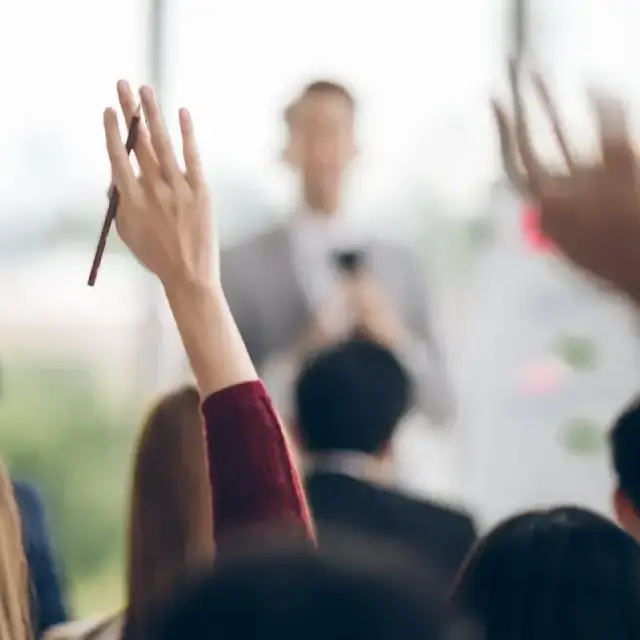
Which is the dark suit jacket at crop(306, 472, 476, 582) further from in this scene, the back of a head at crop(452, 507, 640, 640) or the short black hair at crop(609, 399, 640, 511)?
the back of a head at crop(452, 507, 640, 640)

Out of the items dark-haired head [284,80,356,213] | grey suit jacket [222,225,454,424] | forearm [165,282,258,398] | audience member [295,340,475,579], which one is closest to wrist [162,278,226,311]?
forearm [165,282,258,398]

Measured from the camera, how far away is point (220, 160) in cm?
274

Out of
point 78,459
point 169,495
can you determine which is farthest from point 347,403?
point 78,459

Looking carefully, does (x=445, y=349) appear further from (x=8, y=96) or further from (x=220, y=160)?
(x=8, y=96)

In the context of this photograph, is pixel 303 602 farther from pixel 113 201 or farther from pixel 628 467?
pixel 628 467

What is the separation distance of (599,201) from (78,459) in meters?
2.12

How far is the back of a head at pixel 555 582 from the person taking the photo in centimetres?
80

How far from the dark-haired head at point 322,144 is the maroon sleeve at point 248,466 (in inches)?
59.2

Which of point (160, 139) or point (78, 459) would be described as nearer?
point (160, 139)

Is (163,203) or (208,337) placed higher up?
(163,203)

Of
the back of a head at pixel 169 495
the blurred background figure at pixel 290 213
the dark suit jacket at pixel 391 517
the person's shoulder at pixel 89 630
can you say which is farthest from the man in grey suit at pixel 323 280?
the person's shoulder at pixel 89 630

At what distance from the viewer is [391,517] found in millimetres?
1726

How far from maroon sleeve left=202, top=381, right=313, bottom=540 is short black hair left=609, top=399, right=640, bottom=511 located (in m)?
0.42

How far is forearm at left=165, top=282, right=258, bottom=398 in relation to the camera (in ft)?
3.13
